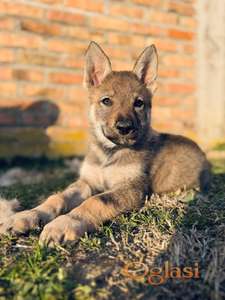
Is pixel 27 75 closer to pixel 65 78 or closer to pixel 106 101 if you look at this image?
pixel 65 78

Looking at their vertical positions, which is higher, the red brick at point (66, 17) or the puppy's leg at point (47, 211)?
the red brick at point (66, 17)

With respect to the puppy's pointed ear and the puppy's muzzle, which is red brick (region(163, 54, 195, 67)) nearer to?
the puppy's pointed ear

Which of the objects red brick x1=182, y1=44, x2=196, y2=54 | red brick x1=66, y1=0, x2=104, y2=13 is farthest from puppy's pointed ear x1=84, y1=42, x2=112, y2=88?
red brick x1=182, y1=44, x2=196, y2=54

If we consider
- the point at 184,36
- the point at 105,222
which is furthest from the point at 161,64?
the point at 105,222

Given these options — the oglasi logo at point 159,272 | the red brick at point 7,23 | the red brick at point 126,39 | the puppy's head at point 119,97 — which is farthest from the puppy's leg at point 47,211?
the red brick at point 126,39

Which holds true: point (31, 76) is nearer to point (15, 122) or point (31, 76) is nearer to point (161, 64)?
point (15, 122)

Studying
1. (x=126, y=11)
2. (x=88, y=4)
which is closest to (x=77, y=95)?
(x=88, y=4)

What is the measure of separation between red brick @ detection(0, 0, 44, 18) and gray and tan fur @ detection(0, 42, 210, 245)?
8.21 feet

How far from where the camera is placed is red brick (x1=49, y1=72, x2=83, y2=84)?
629 cm

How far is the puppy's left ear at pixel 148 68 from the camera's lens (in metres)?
3.97

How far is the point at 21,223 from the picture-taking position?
2.78m

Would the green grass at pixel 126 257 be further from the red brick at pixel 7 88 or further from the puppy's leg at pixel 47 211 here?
the red brick at pixel 7 88

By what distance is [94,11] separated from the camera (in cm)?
641

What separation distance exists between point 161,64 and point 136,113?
12.0 feet
